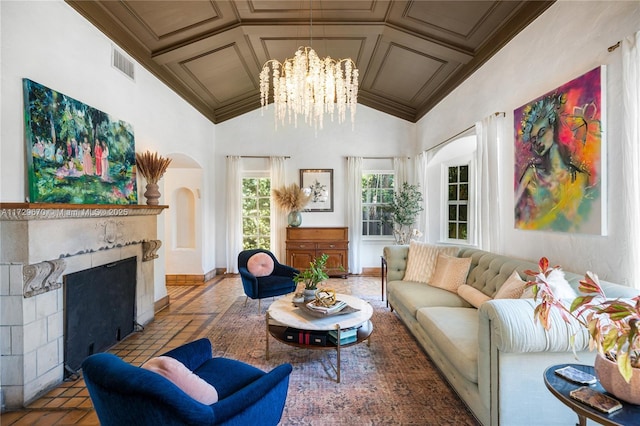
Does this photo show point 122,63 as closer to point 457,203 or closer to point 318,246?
point 318,246

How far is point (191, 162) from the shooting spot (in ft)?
17.5

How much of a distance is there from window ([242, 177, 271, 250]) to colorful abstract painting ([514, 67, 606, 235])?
4.65 meters

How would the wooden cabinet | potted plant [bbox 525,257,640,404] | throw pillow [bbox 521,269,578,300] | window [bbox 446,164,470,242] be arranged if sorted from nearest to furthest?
1. potted plant [bbox 525,257,640,404]
2. throw pillow [bbox 521,269,578,300]
3. window [bbox 446,164,470,242]
4. the wooden cabinet

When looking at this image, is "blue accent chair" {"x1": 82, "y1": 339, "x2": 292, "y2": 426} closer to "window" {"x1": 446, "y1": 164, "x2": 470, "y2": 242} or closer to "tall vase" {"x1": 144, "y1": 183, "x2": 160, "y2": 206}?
"tall vase" {"x1": 144, "y1": 183, "x2": 160, "y2": 206}

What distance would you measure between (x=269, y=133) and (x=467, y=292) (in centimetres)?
495

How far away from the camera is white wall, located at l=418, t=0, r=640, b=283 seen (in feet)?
6.65

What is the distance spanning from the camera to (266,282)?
13.1 feet

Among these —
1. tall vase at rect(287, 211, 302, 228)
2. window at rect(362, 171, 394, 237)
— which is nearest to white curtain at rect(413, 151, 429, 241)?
window at rect(362, 171, 394, 237)

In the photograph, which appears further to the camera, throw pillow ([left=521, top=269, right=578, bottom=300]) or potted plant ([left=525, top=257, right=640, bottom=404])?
throw pillow ([left=521, top=269, right=578, bottom=300])

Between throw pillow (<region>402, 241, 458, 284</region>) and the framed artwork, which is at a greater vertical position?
the framed artwork

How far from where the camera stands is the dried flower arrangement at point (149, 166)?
11.9 ft

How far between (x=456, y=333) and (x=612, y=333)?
126 centimetres

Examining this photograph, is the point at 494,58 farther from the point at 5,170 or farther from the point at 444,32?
the point at 5,170

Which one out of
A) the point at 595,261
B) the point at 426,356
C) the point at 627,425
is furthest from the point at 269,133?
the point at 627,425
